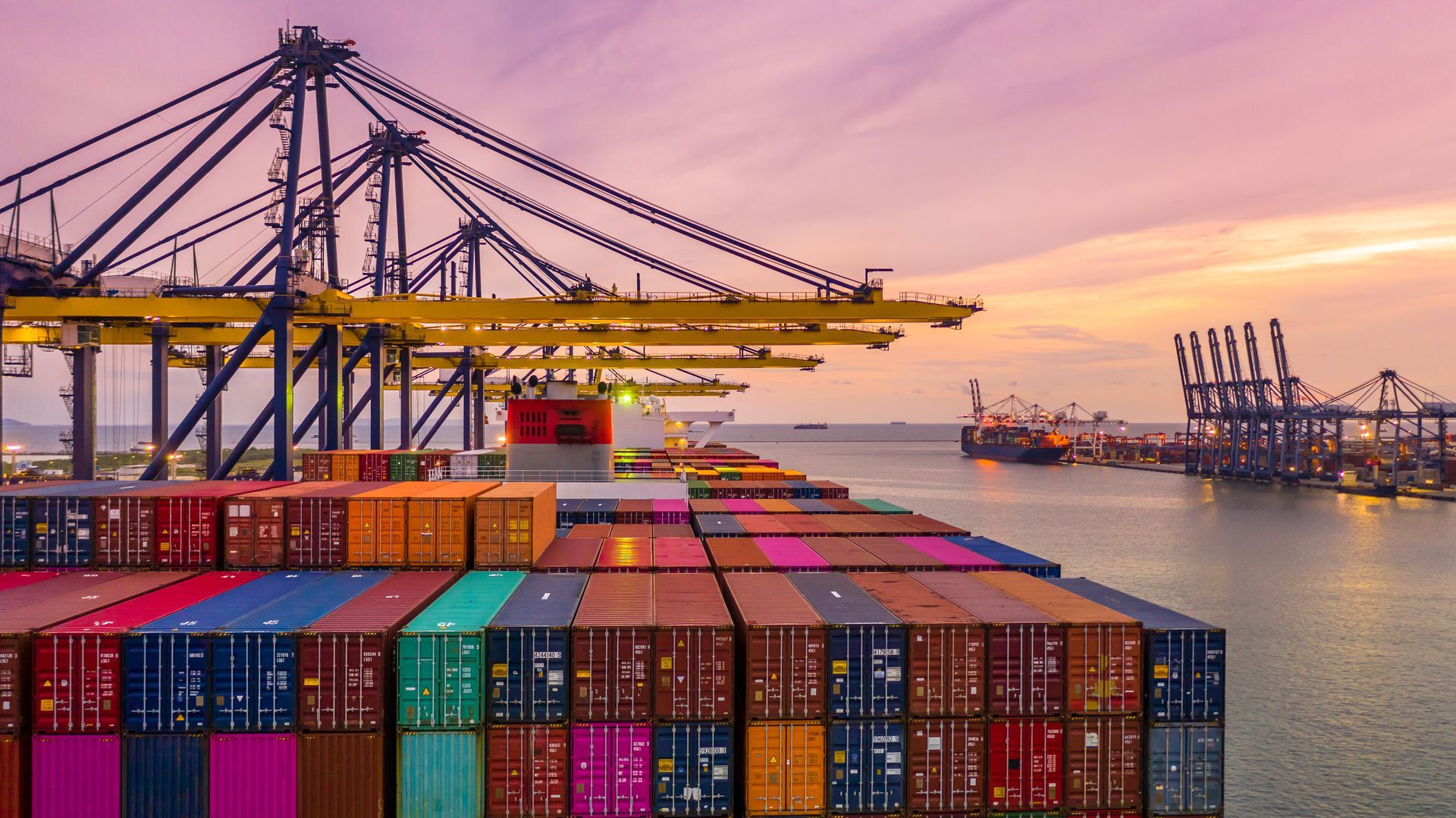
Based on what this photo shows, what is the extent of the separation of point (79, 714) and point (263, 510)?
18.8 feet

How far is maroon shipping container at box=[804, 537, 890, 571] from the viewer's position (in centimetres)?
1780

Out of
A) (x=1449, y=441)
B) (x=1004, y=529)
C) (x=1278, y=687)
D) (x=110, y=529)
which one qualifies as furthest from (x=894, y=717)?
(x=1449, y=441)

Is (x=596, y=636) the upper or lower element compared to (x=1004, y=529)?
upper

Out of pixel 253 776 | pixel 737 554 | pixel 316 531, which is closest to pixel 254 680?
pixel 253 776

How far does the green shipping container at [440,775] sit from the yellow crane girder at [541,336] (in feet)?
95.7

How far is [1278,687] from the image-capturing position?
2767 cm

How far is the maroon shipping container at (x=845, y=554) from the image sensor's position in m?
17.8

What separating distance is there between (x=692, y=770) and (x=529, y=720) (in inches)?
102

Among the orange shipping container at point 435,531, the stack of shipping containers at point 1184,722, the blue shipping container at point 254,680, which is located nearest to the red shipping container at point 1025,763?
the stack of shipping containers at point 1184,722

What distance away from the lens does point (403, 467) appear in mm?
33156

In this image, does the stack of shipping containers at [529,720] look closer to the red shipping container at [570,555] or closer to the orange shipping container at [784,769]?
the orange shipping container at [784,769]

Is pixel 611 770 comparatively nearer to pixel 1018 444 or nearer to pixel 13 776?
pixel 13 776

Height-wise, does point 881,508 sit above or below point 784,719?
above

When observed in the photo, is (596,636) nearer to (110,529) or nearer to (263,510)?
(263,510)
